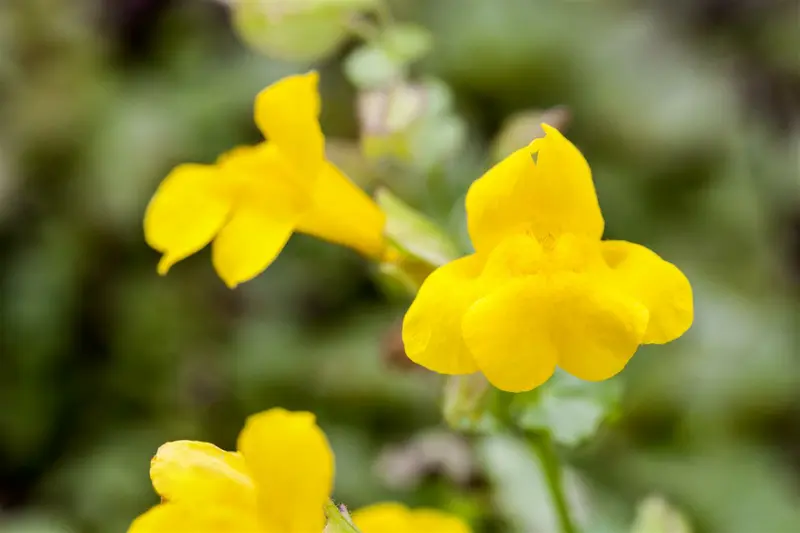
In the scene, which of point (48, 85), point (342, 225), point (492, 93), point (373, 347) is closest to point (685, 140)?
point (492, 93)

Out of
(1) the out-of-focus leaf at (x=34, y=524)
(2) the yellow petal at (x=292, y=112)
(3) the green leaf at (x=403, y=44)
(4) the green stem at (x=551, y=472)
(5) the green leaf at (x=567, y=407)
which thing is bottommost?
(1) the out-of-focus leaf at (x=34, y=524)

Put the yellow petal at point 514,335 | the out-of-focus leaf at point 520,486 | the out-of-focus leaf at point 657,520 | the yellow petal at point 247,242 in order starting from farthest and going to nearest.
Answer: the out-of-focus leaf at point 520,486, the out-of-focus leaf at point 657,520, the yellow petal at point 247,242, the yellow petal at point 514,335

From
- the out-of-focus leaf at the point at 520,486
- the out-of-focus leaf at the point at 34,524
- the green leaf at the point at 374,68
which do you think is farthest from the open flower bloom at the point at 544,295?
the out-of-focus leaf at the point at 34,524

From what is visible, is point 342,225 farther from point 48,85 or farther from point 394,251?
point 48,85

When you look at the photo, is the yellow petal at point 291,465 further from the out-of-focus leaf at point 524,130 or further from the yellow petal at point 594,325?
the out-of-focus leaf at point 524,130

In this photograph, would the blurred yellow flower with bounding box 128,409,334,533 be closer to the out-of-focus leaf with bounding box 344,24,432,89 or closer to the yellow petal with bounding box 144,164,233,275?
the yellow petal with bounding box 144,164,233,275

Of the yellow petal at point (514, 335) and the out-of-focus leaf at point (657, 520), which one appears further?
the out-of-focus leaf at point (657, 520)

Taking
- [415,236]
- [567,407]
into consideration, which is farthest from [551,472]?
[415,236]

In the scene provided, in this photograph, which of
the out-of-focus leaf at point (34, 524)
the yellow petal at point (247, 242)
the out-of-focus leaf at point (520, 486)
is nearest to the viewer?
the yellow petal at point (247, 242)
